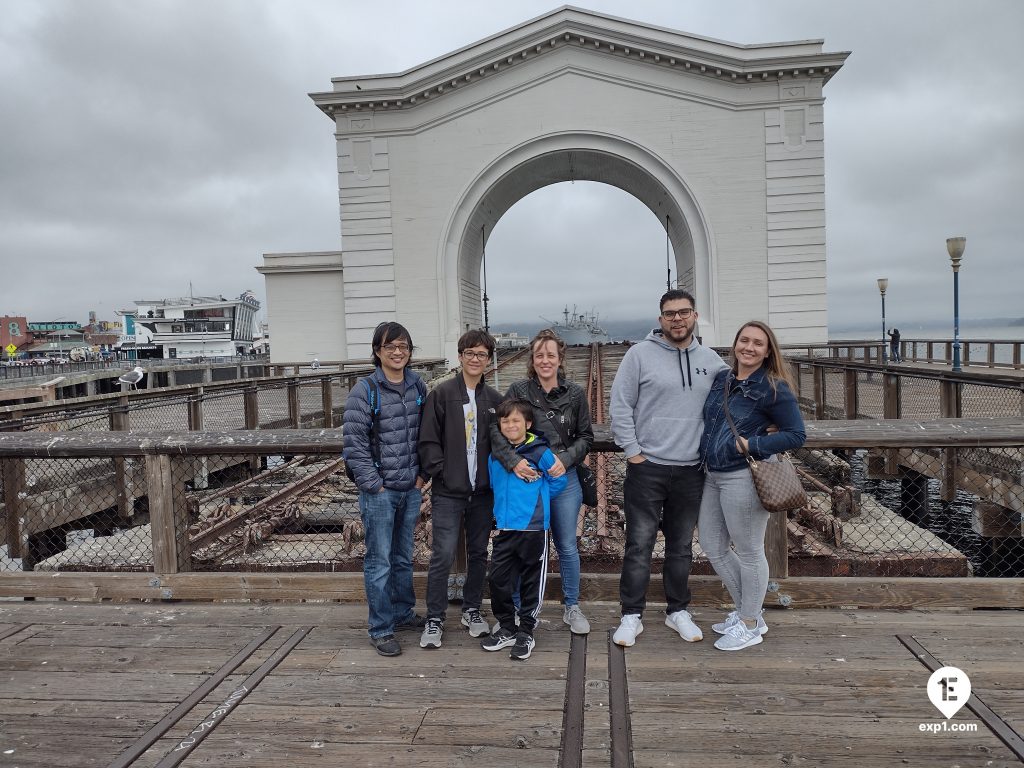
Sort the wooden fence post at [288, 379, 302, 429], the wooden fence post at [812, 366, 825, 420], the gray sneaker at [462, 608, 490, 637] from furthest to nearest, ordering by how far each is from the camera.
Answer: the wooden fence post at [288, 379, 302, 429] < the wooden fence post at [812, 366, 825, 420] < the gray sneaker at [462, 608, 490, 637]

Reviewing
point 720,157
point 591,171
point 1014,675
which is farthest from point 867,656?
point 591,171

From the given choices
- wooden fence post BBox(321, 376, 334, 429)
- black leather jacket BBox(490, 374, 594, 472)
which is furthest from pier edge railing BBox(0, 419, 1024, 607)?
wooden fence post BBox(321, 376, 334, 429)

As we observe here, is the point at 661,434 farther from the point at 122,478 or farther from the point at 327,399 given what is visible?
the point at 327,399

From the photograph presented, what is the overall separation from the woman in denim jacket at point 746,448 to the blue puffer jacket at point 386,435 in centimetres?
150

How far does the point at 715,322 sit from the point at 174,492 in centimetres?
2116

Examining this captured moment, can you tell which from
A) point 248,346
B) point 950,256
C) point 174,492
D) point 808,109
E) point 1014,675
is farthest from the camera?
point 248,346

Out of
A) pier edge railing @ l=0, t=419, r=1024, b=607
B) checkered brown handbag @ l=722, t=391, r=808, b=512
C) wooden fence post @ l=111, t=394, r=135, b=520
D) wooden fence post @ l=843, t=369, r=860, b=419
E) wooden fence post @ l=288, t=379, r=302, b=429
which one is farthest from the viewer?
wooden fence post @ l=288, t=379, r=302, b=429

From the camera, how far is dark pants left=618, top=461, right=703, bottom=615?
127 inches

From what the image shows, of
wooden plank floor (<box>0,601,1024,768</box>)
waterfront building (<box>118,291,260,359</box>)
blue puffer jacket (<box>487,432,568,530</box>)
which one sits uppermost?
waterfront building (<box>118,291,260,359</box>)

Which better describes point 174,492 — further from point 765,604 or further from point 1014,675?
point 1014,675

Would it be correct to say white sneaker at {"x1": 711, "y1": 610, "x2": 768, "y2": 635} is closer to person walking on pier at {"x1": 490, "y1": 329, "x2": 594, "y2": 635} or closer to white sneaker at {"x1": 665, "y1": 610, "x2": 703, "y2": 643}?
white sneaker at {"x1": 665, "y1": 610, "x2": 703, "y2": 643}

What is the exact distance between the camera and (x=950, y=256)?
17.2 metres

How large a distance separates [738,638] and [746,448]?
0.95 m

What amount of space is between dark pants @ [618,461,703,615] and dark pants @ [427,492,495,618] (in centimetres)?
75
